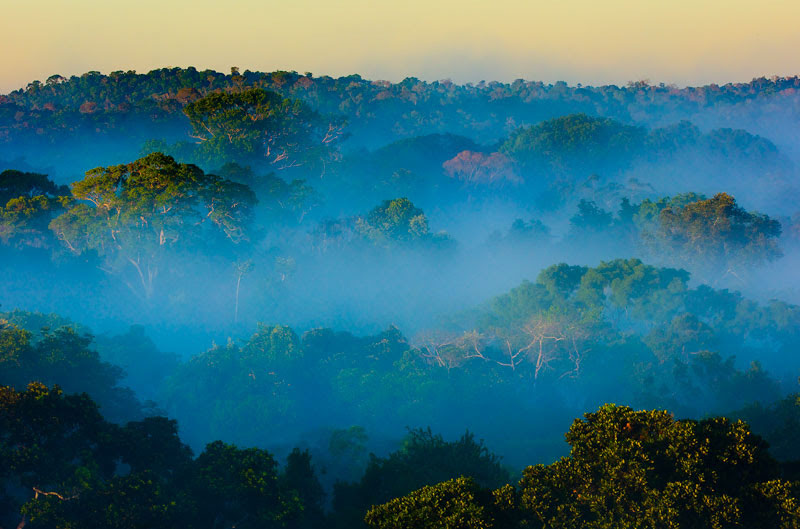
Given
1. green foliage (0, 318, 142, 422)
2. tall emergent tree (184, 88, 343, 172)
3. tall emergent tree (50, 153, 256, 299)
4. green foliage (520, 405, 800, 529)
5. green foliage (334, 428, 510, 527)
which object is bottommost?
green foliage (520, 405, 800, 529)

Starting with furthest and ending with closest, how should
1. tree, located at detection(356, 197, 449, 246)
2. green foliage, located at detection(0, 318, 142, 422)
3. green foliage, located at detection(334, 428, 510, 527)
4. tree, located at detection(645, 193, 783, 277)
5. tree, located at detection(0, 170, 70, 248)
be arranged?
tree, located at detection(356, 197, 449, 246), tree, located at detection(645, 193, 783, 277), tree, located at detection(0, 170, 70, 248), green foliage, located at detection(0, 318, 142, 422), green foliage, located at detection(334, 428, 510, 527)

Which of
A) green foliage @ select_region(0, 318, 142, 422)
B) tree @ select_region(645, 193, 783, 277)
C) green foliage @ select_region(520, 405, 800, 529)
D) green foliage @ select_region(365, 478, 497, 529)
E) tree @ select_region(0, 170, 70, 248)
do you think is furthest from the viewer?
tree @ select_region(645, 193, 783, 277)

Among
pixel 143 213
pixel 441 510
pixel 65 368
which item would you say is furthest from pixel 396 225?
pixel 441 510

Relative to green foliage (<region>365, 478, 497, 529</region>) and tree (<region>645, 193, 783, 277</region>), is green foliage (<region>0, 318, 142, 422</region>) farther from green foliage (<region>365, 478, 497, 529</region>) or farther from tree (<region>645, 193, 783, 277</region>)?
tree (<region>645, 193, 783, 277</region>)

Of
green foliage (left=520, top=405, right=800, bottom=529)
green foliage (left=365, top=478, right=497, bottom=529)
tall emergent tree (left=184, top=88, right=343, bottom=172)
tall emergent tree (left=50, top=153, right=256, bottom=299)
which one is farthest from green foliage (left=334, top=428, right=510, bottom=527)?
tall emergent tree (left=184, top=88, right=343, bottom=172)

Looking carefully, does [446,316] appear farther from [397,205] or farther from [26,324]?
[26,324]

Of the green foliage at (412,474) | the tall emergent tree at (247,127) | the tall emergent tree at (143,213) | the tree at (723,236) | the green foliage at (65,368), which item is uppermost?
the tall emergent tree at (247,127)

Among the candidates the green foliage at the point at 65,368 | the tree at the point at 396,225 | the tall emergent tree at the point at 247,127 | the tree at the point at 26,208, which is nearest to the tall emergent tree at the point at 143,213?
the tree at the point at 26,208

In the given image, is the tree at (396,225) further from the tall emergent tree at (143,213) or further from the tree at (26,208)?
the tree at (26,208)

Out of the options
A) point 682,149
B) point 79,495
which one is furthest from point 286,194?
point 682,149
